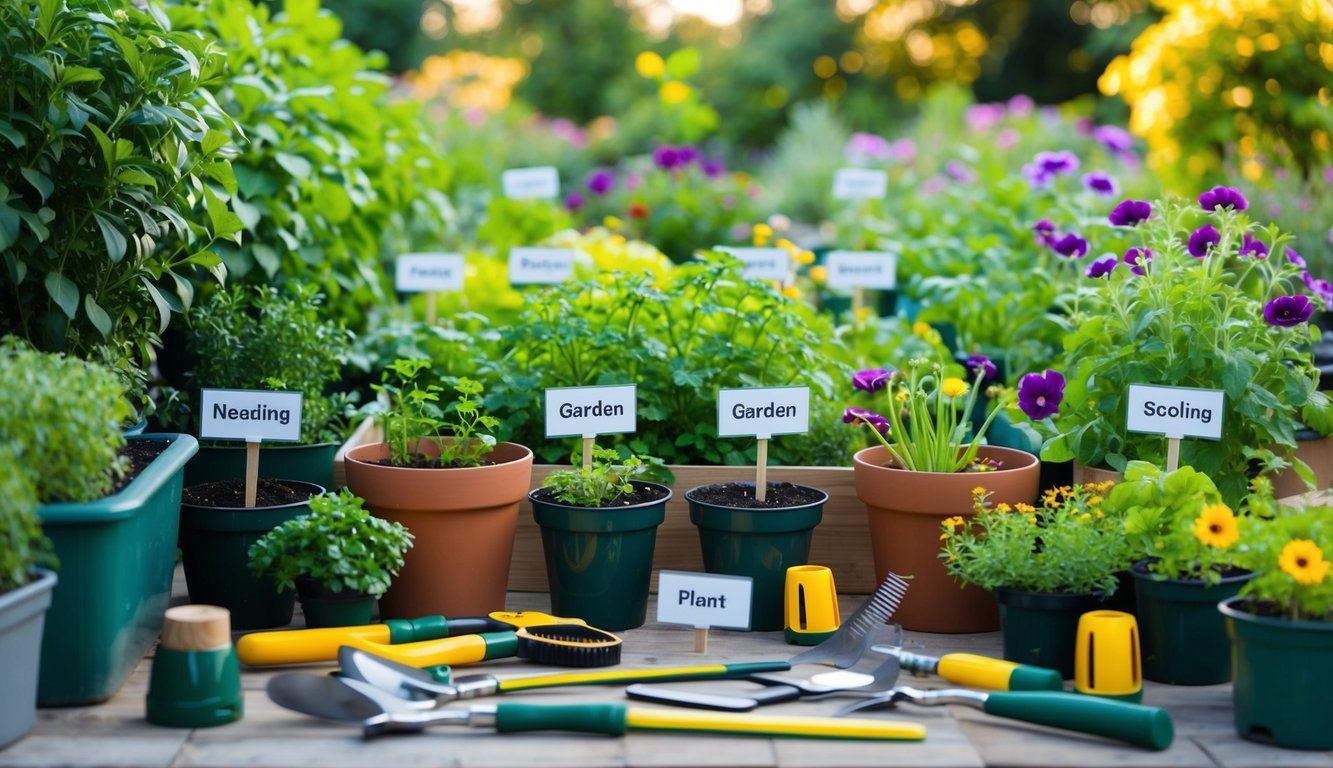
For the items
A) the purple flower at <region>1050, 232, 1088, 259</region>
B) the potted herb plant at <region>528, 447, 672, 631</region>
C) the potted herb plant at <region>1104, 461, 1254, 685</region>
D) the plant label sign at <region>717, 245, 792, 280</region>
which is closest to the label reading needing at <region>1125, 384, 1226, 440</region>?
the potted herb plant at <region>1104, 461, 1254, 685</region>

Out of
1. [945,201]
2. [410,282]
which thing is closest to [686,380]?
[410,282]

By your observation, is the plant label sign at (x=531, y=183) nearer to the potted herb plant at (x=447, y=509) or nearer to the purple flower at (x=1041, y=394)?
the potted herb plant at (x=447, y=509)

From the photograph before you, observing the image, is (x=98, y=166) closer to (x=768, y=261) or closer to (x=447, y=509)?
(x=447, y=509)

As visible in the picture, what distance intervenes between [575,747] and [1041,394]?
1.28 m

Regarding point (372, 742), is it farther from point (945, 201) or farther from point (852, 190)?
point (945, 201)

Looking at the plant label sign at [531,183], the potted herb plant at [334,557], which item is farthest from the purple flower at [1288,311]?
the plant label sign at [531,183]

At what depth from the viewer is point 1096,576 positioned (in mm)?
2160

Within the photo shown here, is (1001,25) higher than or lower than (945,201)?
higher

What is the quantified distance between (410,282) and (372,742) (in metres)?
1.90

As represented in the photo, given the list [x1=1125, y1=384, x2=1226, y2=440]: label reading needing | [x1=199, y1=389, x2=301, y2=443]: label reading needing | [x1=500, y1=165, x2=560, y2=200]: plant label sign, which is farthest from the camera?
[x1=500, y1=165, x2=560, y2=200]: plant label sign

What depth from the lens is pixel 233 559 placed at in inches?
94.0

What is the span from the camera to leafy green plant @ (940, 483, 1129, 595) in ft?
7.07

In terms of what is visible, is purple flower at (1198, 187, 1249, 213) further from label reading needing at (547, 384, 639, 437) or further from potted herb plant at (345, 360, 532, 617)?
potted herb plant at (345, 360, 532, 617)

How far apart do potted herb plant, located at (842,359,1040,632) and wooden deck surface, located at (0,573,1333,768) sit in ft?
1.46
